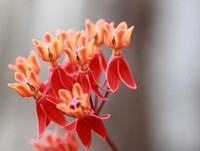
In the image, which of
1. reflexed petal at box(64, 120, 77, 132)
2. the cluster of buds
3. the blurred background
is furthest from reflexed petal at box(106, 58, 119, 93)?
the blurred background

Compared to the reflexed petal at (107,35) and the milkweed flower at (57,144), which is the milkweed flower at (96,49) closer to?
the reflexed petal at (107,35)

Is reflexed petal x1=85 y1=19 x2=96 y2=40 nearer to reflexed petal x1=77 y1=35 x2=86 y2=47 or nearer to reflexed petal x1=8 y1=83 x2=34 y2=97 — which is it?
reflexed petal x1=77 y1=35 x2=86 y2=47

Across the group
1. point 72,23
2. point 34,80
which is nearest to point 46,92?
point 34,80

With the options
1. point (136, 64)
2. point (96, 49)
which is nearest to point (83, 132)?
point (96, 49)

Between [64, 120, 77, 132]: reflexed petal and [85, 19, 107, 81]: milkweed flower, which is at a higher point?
[85, 19, 107, 81]: milkweed flower

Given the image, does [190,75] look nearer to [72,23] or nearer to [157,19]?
[157,19]

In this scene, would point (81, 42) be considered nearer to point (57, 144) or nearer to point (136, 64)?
point (57, 144)
